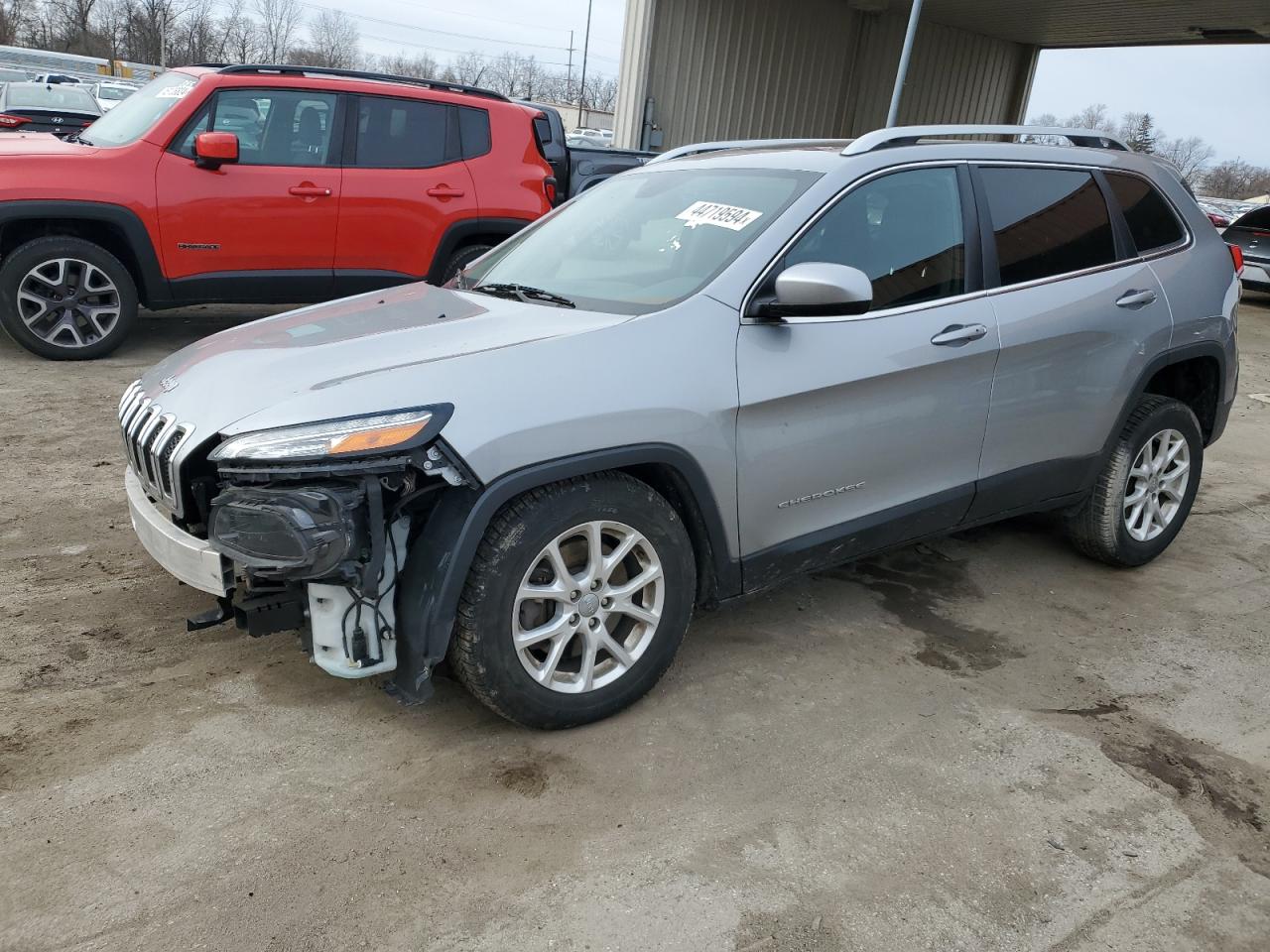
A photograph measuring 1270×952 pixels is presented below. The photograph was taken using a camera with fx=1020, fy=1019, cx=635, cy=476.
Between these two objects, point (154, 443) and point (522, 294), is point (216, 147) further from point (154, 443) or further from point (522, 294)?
point (154, 443)

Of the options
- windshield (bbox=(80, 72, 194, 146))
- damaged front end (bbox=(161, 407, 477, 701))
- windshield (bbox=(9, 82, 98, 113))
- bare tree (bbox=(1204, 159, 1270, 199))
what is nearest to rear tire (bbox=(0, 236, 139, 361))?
windshield (bbox=(80, 72, 194, 146))

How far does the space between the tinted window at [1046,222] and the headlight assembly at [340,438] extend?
2.31m

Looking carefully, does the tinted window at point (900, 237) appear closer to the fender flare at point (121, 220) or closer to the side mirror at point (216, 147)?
the side mirror at point (216, 147)

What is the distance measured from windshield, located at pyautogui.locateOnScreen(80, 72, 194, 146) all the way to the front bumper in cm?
485

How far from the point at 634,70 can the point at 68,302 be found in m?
8.93

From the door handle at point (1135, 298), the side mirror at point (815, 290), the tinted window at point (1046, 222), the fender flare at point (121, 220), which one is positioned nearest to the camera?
the side mirror at point (815, 290)

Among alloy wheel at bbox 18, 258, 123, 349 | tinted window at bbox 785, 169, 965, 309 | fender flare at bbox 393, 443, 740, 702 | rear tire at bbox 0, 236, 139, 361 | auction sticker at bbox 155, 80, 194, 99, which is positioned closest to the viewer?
fender flare at bbox 393, 443, 740, 702

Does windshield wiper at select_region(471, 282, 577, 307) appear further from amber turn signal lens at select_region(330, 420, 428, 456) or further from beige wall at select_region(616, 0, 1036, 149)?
beige wall at select_region(616, 0, 1036, 149)

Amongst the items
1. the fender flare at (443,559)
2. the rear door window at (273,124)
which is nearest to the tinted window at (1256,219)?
the rear door window at (273,124)

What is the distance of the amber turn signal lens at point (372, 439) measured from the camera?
2.51 meters

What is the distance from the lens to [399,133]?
25.0ft

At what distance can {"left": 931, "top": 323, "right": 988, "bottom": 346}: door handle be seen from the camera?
3.48 meters

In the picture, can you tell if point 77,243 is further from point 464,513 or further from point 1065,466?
point 1065,466

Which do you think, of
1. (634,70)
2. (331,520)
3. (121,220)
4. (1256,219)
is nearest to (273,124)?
(121,220)
